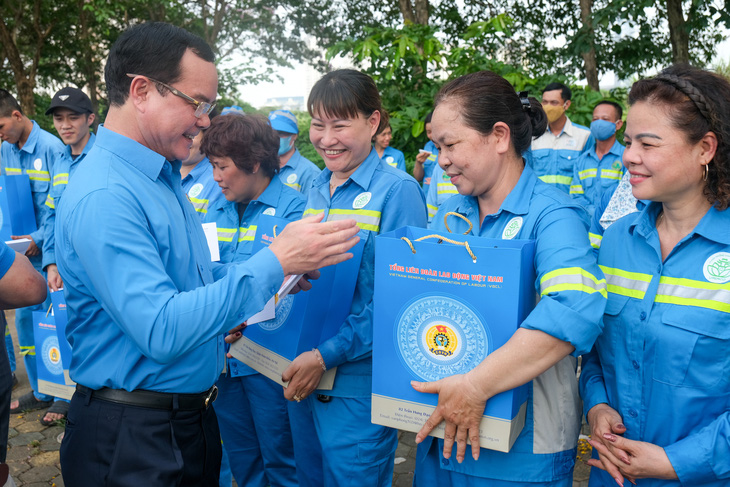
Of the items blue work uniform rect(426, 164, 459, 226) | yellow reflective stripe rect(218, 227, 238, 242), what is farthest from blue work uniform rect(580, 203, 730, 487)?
blue work uniform rect(426, 164, 459, 226)

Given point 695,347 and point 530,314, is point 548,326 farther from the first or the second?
point 695,347

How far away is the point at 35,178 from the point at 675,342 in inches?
199

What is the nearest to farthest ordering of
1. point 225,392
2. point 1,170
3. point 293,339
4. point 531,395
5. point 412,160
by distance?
point 531,395
point 293,339
point 225,392
point 1,170
point 412,160

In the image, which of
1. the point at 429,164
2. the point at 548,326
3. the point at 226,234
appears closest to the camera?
the point at 548,326

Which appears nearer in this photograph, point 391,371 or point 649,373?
point 649,373

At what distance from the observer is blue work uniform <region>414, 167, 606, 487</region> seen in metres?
1.55

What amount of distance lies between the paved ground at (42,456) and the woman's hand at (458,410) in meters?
2.07

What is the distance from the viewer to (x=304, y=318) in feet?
7.51

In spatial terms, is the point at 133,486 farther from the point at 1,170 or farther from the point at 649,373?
the point at 1,170

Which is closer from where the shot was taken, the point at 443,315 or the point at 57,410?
the point at 443,315

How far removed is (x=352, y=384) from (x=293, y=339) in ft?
1.11

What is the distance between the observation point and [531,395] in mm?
1782

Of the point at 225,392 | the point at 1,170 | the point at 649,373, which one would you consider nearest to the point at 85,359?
the point at 225,392

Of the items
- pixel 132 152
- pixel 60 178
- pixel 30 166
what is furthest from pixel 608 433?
pixel 30 166
